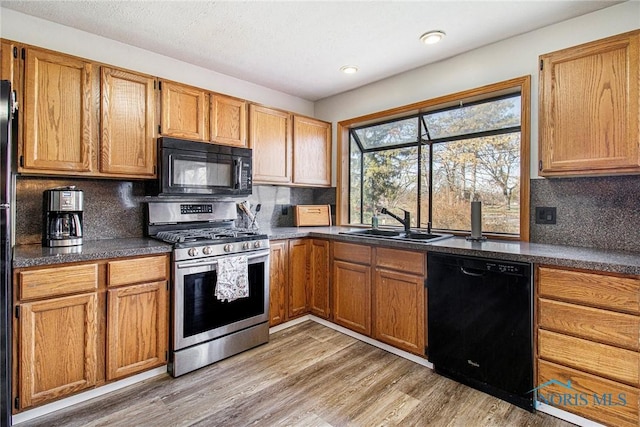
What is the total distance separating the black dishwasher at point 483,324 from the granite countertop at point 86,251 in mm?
1994

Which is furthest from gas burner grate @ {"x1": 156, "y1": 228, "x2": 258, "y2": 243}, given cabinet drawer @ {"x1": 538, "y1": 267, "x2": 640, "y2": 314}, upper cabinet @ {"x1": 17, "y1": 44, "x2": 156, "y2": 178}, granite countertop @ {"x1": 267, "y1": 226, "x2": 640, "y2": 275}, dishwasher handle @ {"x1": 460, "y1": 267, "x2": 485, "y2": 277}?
cabinet drawer @ {"x1": 538, "y1": 267, "x2": 640, "y2": 314}

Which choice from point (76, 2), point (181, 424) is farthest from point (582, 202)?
point (76, 2)

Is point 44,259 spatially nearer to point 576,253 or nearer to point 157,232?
point 157,232

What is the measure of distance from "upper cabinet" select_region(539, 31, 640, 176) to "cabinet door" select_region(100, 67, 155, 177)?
2.86 meters

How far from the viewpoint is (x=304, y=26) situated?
234cm

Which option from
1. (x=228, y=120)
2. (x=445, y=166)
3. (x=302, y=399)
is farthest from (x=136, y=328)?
(x=445, y=166)

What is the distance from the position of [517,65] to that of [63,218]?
3.51m

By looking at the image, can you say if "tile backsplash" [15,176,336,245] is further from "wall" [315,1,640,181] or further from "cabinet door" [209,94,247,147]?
"wall" [315,1,640,181]

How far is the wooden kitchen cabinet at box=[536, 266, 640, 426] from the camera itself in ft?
5.27

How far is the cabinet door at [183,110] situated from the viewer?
2.57 meters

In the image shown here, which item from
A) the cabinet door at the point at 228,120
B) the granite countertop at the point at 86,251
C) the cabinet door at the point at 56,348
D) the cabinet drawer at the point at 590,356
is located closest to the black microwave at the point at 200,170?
the cabinet door at the point at 228,120

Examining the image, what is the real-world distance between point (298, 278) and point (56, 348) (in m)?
1.88

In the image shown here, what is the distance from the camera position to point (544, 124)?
7.06 feet

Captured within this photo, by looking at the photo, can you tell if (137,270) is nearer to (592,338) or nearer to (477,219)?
(477,219)
